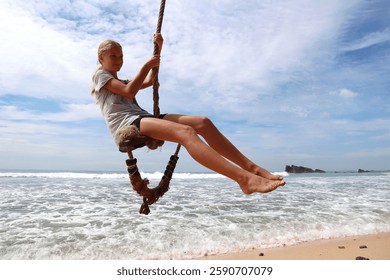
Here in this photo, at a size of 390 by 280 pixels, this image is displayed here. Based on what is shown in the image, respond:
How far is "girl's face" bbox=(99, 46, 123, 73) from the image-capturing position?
3.19 m

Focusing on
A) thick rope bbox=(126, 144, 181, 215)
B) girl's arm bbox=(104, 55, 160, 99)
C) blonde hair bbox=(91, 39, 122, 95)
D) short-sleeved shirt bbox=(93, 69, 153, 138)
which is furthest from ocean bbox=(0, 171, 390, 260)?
blonde hair bbox=(91, 39, 122, 95)

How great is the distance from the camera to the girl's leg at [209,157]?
2729mm

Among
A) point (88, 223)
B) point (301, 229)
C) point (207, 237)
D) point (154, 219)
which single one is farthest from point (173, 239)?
point (301, 229)

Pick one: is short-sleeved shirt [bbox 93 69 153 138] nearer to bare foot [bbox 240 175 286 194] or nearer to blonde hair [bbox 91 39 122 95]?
blonde hair [bbox 91 39 122 95]

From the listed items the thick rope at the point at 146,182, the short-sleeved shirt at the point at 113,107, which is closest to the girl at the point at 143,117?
the short-sleeved shirt at the point at 113,107

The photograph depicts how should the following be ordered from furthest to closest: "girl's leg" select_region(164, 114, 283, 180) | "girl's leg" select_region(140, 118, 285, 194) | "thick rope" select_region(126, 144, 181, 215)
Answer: "thick rope" select_region(126, 144, 181, 215) → "girl's leg" select_region(164, 114, 283, 180) → "girl's leg" select_region(140, 118, 285, 194)

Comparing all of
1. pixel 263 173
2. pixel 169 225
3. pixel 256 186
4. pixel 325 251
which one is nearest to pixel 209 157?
pixel 256 186

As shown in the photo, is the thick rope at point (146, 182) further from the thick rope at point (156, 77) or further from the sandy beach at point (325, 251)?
the sandy beach at point (325, 251)

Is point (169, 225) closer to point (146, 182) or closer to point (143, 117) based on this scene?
point (146, 182)

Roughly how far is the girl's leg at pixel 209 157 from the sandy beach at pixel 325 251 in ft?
10.8

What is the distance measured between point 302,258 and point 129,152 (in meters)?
3.66

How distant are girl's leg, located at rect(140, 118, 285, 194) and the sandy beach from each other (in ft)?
10.8

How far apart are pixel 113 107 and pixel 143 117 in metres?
0.30

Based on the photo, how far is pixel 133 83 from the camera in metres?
3.02
